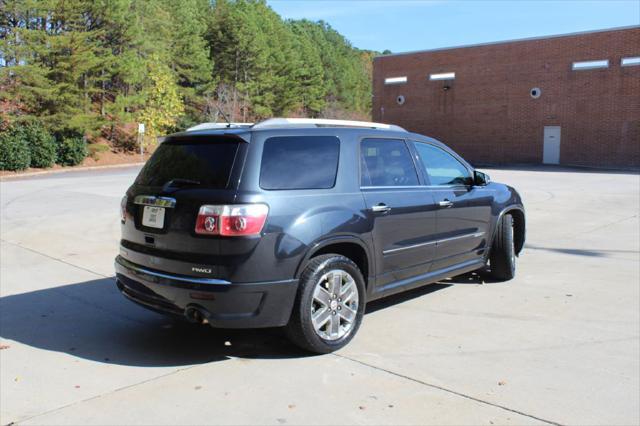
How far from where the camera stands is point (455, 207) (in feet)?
19.8

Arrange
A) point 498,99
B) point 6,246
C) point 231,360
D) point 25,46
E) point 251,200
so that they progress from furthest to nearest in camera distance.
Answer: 1. point 498,99
2. point 25,46
3. point 6,246
4. point 231,360
5. point 251,200

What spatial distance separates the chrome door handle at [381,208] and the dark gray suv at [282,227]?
10mm

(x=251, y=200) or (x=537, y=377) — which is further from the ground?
(x=251, y=200)

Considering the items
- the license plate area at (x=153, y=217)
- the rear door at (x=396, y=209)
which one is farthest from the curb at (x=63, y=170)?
the rear door at (x=396, y=209)

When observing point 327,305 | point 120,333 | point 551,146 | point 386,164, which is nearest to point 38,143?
point 551,146

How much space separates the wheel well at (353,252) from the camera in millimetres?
4772

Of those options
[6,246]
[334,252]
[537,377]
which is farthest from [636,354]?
[6,246]

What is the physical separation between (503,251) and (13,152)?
3039 cm

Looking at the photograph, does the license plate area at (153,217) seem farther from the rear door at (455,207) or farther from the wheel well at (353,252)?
the rear door at (455,207)

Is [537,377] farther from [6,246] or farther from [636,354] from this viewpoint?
[6,246]

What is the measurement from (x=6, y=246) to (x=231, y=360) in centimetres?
661

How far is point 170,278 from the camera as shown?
4.42m

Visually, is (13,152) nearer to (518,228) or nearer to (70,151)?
(70,151)

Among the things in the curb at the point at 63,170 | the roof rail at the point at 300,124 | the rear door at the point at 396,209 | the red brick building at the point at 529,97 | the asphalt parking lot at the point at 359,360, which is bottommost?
the asphalt parking lot at the point at 359,360
